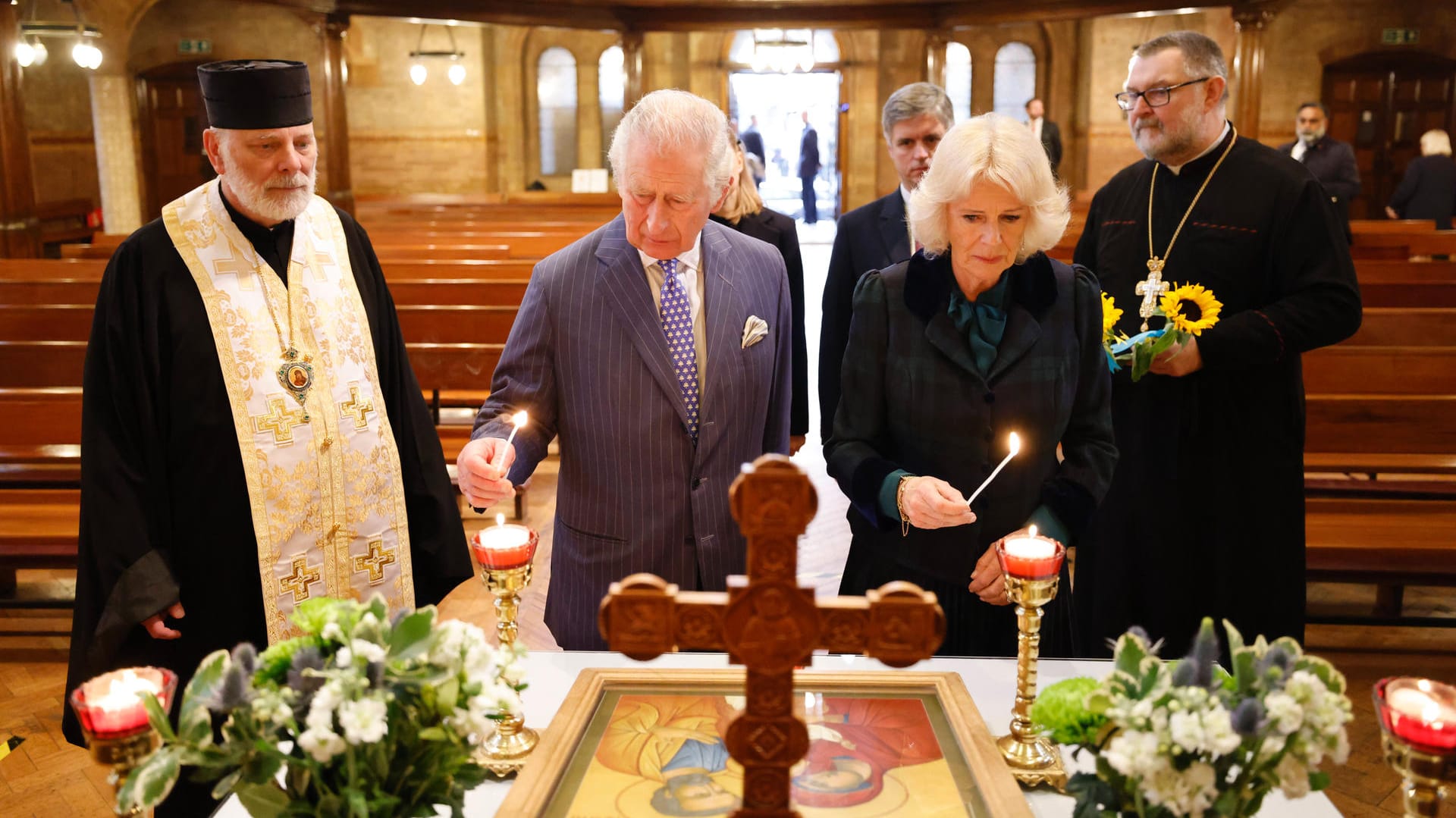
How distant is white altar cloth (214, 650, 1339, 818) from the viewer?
4.83ft

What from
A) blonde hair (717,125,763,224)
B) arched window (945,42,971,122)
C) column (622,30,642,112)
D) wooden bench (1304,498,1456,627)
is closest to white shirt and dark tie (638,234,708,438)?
blonde hair (717,125,763,224)

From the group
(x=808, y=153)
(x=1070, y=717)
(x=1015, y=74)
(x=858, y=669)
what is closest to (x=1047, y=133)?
(x=1015, y=74)

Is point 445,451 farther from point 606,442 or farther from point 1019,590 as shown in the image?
point 1019,590

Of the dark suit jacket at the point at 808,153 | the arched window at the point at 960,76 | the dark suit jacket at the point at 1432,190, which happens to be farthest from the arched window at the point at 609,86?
the dark suit jacket at the point at 1432,190

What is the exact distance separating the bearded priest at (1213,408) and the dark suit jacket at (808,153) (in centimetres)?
1611

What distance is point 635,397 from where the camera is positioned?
2096 millimetres

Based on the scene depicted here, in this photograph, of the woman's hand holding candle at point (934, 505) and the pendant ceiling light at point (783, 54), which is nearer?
the woman's hand holding candle at point (934, 505)

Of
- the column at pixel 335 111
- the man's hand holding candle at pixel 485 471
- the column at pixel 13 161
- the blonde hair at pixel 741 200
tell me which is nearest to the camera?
the man's hand holding candle at pixel 485 471

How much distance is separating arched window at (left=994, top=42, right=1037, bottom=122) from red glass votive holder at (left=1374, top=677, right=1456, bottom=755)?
1763cm

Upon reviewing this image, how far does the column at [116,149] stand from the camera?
1393 cm

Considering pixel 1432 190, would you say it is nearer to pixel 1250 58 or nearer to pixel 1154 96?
pixel 1250 58

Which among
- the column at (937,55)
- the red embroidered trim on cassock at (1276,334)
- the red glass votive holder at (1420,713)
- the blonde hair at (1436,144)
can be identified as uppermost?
the column at (937,55)

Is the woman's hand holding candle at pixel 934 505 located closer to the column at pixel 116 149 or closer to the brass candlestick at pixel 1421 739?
the brass candlestick at pixel 1421 739

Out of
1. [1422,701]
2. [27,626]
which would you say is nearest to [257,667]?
[1422,701]
